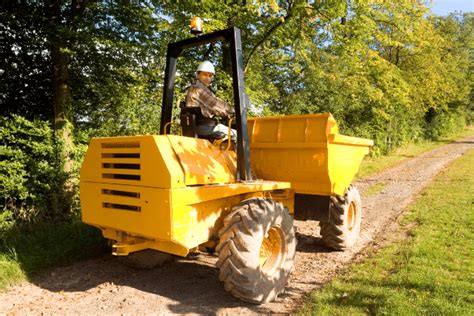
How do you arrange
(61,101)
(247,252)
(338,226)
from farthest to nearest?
(61,101) < (338,226) < (247,252)

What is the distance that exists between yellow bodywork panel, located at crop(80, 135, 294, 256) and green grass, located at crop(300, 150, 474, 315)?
1.28 metres

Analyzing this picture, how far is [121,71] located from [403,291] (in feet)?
20.1

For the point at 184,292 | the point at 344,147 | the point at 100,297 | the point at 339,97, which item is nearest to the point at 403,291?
the point at 344,147

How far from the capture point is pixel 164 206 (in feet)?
11.2

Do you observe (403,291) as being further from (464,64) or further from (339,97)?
(464,64)

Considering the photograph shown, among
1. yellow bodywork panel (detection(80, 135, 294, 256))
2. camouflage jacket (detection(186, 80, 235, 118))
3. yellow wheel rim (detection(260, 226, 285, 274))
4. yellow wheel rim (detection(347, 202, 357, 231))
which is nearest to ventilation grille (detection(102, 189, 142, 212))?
yellow bodywork panel (detection(80, 135, 294, 256))

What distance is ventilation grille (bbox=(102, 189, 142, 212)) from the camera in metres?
3.68

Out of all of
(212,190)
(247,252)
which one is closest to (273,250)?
(247,252)

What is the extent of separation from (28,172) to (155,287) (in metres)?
3.25

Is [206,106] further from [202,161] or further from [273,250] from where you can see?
[273,250]

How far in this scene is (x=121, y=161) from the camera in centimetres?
378

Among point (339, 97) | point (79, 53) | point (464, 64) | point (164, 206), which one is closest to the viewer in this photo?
point (164, 206)

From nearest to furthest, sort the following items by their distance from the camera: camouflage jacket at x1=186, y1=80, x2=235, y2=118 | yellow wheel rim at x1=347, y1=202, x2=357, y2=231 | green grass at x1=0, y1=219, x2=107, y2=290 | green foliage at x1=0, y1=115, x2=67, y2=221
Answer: camouflage jacket at x1=186, y1=80, x2=235, y2=118, green grass at x1=0, y1=219, x2=107, y2=290, green foliage at x1=0, y1=115, x2=67, y2=221, yellow wheel rim at x1=347, y1=202, x2=357, y2=231

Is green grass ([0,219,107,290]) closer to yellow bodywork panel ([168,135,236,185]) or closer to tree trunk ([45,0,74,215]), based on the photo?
tree trunk ([45,0,74,215])
